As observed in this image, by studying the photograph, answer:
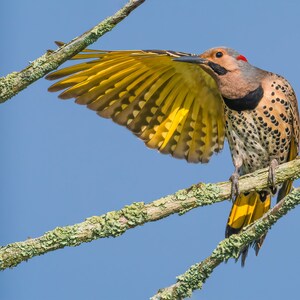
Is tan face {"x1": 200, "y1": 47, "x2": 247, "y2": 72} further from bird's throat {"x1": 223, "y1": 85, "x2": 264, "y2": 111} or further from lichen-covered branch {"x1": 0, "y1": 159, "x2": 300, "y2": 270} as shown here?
lichen-covered branch {"x1": 0, "y1": 159, "x2": 300, "y2": 270}

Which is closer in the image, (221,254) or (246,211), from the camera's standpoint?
(221,254)

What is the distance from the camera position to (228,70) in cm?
469

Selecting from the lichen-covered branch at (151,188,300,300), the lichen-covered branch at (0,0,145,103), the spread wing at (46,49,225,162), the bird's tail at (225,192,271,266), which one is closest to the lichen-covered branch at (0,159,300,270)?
the lichen-covered branch at (151,188,300,300)

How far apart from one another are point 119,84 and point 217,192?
63.5 inches

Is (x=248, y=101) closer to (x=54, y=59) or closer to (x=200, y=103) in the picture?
(x=200, y=103)

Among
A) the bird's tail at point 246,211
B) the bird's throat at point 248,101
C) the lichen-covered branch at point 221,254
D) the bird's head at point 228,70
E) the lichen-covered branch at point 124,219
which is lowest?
the lichen-covered branch at point 221,254

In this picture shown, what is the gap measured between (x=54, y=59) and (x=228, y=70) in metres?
1.93

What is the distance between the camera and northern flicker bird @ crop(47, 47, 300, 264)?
4613 mm

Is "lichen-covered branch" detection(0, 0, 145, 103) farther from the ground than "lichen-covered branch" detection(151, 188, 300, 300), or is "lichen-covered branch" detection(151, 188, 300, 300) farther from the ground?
"lichen-covered branch" detection(0, 0, 145, 103)

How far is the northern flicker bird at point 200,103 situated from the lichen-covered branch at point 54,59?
1443mm

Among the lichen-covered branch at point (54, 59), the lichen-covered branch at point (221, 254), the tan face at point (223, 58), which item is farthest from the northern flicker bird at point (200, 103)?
the lichen-covered branch at point (221, 254)

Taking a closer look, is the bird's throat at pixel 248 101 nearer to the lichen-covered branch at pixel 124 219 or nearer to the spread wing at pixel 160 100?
the spread wing at pixel 160 100

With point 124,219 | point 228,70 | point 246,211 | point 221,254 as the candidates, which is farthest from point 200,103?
point 221,254

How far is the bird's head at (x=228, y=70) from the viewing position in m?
4.68
